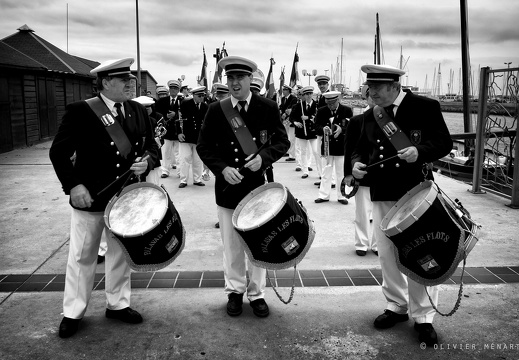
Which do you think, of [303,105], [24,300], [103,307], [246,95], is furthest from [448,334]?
[303,105]

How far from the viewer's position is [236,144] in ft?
12.8

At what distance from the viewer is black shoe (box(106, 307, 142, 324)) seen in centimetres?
368

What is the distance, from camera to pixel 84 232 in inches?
141

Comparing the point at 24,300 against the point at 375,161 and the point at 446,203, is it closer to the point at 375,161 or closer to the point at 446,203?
the point at 375,161

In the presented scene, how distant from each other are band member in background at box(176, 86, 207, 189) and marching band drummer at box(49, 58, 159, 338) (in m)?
5.90

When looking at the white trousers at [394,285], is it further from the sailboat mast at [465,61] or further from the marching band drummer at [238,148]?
the sailboat mast at [465,61]

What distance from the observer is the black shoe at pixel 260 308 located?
3.80 meters

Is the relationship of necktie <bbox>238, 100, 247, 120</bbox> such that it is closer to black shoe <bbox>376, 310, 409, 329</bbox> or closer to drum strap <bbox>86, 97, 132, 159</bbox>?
drum strap <bbox>86, 97, 132, 159</bbox>

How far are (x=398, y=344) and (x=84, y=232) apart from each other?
2.41 m

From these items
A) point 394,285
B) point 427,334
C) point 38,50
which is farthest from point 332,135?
point 38,50

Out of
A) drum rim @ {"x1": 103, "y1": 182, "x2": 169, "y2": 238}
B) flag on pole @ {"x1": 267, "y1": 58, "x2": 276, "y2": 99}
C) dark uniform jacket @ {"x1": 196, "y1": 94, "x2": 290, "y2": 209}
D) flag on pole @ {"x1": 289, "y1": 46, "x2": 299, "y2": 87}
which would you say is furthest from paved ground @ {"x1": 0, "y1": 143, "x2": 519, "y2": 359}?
flag on pole @ {"x1": 289, "y1": 46, "x2": 299, "y2": 87}

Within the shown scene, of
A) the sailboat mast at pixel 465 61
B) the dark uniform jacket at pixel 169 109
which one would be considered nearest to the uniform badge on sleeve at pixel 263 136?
the dark uniform jacket at pixel 169 109

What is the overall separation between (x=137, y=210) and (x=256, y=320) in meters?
1.27

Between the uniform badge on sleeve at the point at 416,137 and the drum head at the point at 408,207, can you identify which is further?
the uniform badge on sleeve at the point at 416,137
